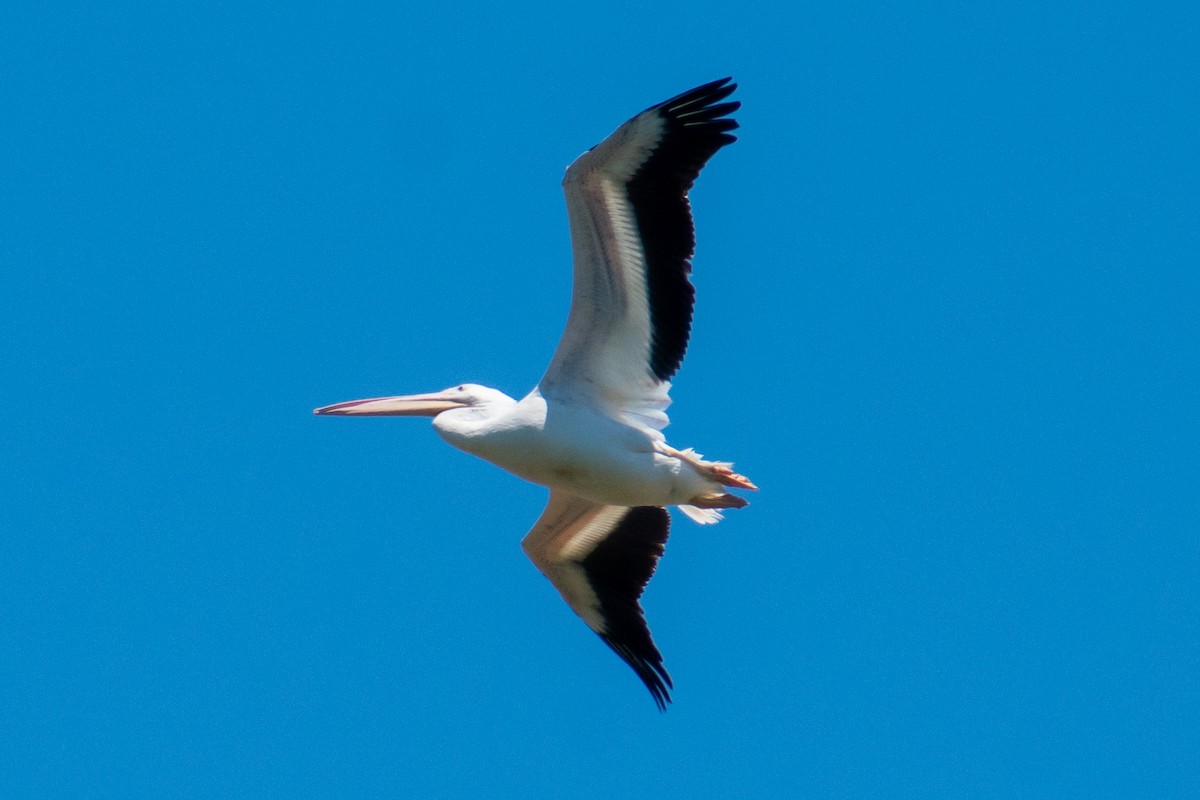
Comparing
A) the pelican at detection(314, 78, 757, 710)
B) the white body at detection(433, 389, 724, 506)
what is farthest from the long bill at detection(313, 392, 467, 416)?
the white body at detection(433, 389, 724, 506)

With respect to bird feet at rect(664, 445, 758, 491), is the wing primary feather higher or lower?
higher

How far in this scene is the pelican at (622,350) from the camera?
1163cm

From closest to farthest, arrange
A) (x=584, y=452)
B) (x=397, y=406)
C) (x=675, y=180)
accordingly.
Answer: (x=675, y=180) → (x=584, y=452) → (x=397, y=406)

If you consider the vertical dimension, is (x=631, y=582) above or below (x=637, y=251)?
below

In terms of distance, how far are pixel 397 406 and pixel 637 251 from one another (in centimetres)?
255

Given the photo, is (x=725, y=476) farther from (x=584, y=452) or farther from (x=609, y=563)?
(x=609, y=563)

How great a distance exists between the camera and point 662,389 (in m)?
12.5

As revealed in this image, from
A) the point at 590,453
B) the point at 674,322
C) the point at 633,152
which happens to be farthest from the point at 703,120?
the point at 590,453

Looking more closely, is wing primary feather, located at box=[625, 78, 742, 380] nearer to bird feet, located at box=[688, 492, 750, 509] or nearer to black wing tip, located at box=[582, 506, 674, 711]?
bird feet, located at box=[688, 492, 750, 509]

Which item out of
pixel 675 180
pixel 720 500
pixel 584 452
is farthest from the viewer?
pixel 720 500

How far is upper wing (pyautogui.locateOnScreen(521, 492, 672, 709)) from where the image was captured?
45.3ft

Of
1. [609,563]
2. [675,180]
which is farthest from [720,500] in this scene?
[675,180]

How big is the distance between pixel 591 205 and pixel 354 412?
2.91m

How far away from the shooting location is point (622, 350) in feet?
40.3
